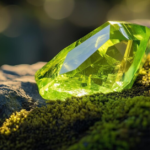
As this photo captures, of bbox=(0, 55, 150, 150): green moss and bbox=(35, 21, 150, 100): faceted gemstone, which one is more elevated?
bbox=(35, 21, 150, 100): faceted gemstone

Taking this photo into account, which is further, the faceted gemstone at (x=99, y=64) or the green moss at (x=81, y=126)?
the faceted gemstone at (x=99, y=64)

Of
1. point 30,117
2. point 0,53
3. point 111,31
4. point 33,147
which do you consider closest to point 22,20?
point 0,53

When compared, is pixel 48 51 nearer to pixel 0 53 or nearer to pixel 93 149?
pixel 0 53

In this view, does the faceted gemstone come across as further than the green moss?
Yes

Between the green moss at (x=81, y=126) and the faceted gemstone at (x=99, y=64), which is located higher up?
the faceted gemstone at (x=99, y=64)

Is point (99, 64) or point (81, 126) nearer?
point (81, 126)
